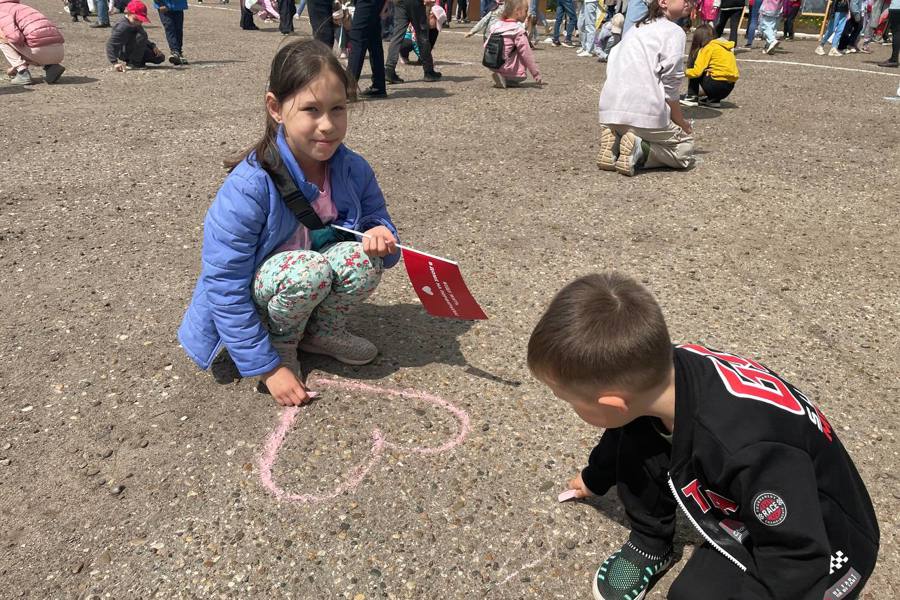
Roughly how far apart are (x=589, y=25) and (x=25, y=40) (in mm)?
8074

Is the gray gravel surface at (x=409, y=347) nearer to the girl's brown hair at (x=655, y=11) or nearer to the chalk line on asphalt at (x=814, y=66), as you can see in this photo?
the girl's brown hair at (x=655, y=11)

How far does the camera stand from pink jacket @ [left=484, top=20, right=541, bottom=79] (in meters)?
7.84

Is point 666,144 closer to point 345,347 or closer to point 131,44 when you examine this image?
point 345,347

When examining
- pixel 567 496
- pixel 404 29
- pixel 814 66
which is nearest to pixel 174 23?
pixel 404 29

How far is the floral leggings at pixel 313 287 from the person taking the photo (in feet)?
7.84

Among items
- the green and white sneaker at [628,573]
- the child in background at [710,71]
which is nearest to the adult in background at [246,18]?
the child in background at [710,71]

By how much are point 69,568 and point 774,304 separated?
3042 mm

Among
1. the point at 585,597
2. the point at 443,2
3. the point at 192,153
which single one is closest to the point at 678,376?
the point at 585,597

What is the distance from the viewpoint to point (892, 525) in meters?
2.04

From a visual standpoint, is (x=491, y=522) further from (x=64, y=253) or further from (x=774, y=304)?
(x=64, y=253)

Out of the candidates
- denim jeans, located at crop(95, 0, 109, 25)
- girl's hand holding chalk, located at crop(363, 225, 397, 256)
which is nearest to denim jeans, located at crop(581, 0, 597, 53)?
denim jeans, located at crop(95, 0, 109, 25)

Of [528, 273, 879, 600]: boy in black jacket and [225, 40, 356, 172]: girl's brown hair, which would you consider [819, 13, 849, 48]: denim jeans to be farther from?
[528, 273, 879, 600]: boy in black jacket

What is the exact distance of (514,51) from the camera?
7.91 meters

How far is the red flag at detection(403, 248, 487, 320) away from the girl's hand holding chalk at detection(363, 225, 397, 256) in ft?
0.37
